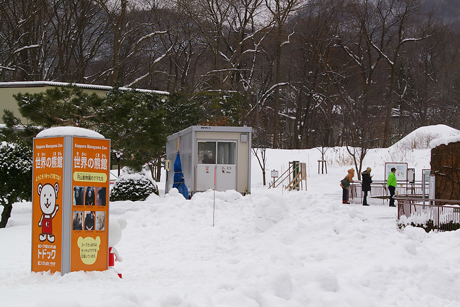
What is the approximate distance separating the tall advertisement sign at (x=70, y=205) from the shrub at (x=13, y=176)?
6.88 m

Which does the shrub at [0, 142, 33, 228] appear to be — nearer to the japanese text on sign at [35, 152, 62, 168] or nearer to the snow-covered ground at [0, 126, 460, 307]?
the snow-covered ground at [0, 126, 460, 307]

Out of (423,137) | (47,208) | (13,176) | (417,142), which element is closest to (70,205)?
(47,208)

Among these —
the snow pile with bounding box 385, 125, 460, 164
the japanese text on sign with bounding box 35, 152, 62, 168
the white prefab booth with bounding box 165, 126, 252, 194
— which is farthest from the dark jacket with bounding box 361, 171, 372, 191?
the snow pile with bounding box 385, 125, 460, 164

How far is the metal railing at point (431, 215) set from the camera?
1298 cm

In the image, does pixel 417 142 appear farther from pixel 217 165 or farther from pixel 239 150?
pixel 217 165

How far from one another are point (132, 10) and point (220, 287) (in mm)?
38326

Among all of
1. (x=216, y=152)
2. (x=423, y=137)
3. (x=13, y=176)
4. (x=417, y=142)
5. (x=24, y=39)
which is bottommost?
(x=13, y=176)

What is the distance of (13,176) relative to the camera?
14023 mm

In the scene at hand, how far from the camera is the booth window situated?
69.3 ft

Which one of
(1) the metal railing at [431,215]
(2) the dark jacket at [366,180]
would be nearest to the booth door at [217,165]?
(2) the dark jacket at [366,180]

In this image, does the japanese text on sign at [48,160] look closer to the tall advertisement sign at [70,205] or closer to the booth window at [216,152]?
the tall advertisement sign at [70,205]

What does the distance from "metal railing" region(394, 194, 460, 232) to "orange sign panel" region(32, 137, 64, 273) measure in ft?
30.6

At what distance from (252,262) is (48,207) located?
121 inches

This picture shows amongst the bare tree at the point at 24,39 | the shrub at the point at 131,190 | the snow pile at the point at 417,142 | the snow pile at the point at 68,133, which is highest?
the bare tree at the point at 24,39
